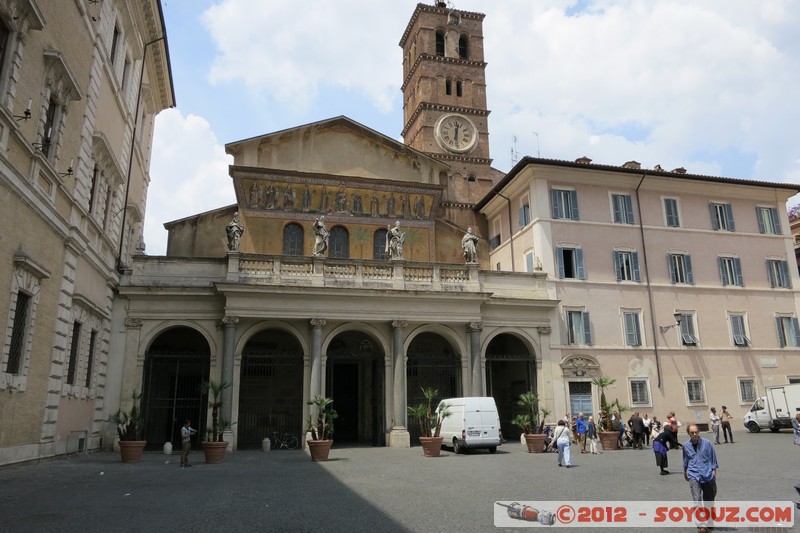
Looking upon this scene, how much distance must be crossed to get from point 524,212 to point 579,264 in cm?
373

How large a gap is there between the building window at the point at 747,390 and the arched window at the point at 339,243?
1972 cm

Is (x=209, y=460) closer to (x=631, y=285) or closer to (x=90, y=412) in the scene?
(x=90, y=412)

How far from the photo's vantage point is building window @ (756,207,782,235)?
30969 millimetres

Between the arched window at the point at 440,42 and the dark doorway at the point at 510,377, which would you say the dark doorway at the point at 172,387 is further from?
the arched window at the point at 440,42

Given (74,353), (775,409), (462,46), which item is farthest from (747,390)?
(462,46)

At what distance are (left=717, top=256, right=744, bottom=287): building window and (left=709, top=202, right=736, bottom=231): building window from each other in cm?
164

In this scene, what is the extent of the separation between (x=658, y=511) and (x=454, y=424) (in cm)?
1230

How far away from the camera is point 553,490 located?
37.4 feet

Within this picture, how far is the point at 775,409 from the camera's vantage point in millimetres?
26656

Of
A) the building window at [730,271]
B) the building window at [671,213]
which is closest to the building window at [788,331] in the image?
the building window at [730,271]

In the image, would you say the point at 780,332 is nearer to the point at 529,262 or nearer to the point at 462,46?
the point at 529,262

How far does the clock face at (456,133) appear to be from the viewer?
43584 millimetres

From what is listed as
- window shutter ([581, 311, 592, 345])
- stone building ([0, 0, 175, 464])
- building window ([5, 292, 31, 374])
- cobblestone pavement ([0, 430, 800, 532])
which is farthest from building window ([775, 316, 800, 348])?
building window ([5, 292, 31, 374])

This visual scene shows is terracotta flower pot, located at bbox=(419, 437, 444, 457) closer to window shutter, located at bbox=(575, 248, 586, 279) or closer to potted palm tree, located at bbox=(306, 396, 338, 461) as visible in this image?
potted palm tree, located at bbox=(306, 396, 338, 461)
